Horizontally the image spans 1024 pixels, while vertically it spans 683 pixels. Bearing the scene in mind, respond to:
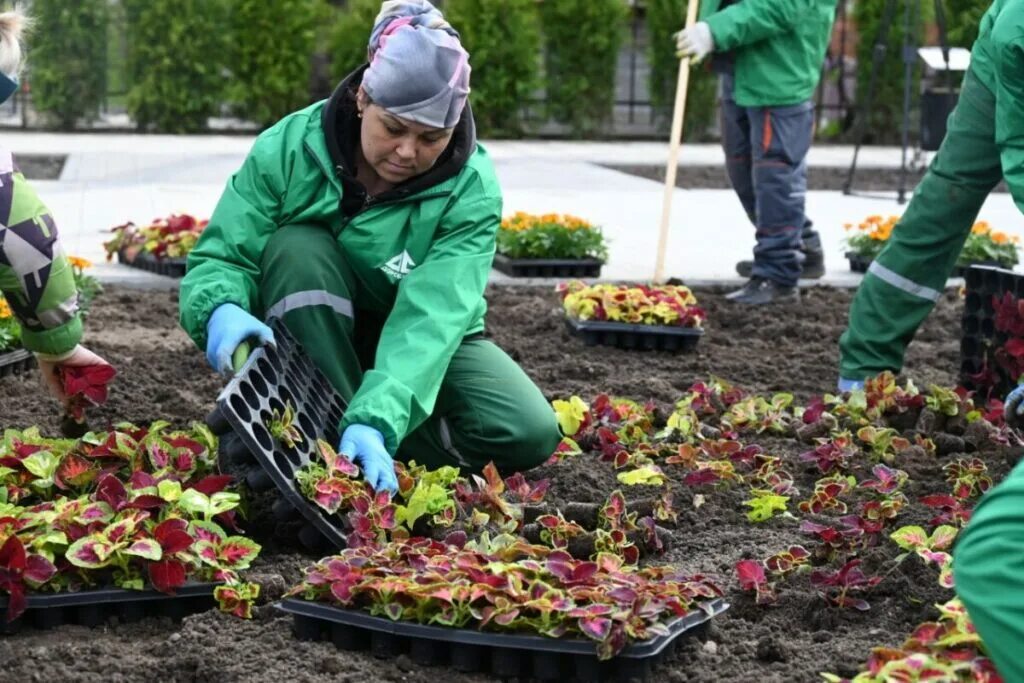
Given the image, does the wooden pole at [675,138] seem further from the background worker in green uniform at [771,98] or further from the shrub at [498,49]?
the shrub at [498,49]

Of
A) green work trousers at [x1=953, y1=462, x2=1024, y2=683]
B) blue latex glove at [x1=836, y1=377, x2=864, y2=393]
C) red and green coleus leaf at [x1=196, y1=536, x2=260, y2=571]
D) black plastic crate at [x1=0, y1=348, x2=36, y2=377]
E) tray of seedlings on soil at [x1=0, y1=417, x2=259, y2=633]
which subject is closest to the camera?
green work trousers at [x1=953, y1=462, x2=1024, y2=683]

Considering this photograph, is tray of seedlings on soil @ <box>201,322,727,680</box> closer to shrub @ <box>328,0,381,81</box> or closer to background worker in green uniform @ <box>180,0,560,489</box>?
background worker in green uniform @ <box>180,0,560,489</box>

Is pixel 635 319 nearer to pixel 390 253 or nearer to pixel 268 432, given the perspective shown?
pixel 390 253

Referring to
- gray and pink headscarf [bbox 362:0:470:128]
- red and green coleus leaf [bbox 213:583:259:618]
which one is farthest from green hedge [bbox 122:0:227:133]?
red and green coleus leaf [bbox 213:583:259:618]

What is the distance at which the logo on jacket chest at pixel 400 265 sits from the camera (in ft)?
13.0

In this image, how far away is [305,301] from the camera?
3.90 meters

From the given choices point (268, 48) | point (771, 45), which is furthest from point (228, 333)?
point (268, 48)

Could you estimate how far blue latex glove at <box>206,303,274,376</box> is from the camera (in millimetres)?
3609

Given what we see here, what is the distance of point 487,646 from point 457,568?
176 mm

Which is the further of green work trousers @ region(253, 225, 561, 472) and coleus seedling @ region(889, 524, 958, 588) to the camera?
green work trousers @ region(253, 225, 561, 472)

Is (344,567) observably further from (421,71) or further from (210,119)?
(210,119)

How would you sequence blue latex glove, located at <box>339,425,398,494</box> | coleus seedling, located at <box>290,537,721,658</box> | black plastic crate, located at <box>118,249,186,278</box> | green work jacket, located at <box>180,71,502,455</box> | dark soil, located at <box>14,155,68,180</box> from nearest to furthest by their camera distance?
coleus seedling, located at <box>290,537,721,658</box> → blue latex glove, located at <box>339,425,398,494</box> → green work jacket, located at <box>180,71,502,455</box> → black plastic crate, located at <box>118,249,186,278</box> → dark soil, located at <box>14,155,68,180</box>

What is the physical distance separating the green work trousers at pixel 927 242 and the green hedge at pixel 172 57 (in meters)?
11.6

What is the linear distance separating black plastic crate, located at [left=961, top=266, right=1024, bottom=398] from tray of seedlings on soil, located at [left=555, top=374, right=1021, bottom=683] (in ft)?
0.91
